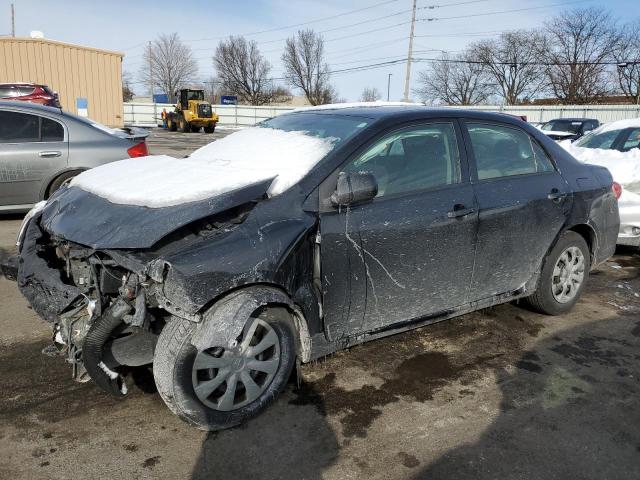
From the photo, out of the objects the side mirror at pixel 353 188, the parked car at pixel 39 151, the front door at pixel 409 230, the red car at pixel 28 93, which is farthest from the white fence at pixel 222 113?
the side mirror at pixel 353 188

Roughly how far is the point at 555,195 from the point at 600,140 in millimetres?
5928

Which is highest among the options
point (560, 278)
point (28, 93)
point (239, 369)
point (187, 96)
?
point (187, 96)

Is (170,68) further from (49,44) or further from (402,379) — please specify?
(402,379)

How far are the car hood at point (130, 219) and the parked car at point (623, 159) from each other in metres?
4.51

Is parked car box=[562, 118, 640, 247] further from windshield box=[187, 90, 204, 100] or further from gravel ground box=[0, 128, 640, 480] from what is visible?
windshield box=[187, 90, 204, 100]

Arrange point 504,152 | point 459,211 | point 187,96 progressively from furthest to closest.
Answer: point 187,96 < point 504,152 < point 459,211

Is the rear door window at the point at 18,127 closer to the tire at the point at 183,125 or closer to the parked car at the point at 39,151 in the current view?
the parked car at the point at 39,151

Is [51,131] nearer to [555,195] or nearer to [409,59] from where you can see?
[555,195]

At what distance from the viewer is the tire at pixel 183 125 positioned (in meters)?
33.9

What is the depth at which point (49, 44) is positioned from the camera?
1037 inches

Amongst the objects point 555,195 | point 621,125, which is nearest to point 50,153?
point 555,195

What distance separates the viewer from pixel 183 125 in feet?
112

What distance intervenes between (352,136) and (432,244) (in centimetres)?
83

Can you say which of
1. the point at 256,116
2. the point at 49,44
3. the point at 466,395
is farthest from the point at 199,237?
the point at 256,116
